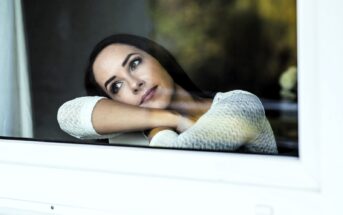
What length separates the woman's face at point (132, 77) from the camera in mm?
857

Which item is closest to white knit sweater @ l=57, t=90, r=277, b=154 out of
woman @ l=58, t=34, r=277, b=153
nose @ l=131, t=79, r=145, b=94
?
woman @ l=58, t=34, r=277, b=153

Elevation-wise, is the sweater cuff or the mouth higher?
the mouth

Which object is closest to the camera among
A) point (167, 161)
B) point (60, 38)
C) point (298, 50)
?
point (298, 50)

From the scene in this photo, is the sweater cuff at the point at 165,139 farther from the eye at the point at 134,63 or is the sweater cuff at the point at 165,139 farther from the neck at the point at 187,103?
the eye at the point at 134,63

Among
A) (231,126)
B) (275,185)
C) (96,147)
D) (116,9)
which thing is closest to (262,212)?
(275,185)

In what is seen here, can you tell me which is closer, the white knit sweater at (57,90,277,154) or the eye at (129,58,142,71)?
the white knit sweater at (57,90,277,154)

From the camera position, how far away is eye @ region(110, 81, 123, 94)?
0.90m

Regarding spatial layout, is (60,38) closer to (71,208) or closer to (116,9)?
(116,9)

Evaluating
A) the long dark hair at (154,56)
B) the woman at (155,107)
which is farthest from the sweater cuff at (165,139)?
the long dark hair at (154,56)

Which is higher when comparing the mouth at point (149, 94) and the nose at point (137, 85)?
the nose at point (137, 85)

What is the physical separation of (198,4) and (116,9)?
0.20 metres

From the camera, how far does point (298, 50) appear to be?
701 mm

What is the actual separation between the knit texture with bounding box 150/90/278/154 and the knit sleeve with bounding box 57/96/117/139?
0.22 metres

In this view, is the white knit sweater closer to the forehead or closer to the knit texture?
the knit texture
